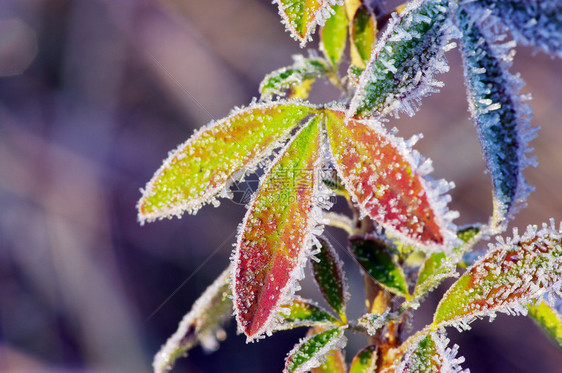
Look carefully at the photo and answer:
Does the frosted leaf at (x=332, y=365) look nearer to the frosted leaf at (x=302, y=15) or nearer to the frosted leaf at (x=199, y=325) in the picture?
the frosted leaf at (x=199, y=325)

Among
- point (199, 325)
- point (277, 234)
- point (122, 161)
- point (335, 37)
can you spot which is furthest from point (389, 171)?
point (122, 161)

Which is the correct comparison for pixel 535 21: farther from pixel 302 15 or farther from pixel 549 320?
pixel 549 320

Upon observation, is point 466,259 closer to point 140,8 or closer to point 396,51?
point 396,51

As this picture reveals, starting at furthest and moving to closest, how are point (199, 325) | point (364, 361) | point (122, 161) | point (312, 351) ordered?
point (122, 161)
point (199, 325)
point (364, 361)
point (312, 351)

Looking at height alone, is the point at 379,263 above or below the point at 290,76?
below

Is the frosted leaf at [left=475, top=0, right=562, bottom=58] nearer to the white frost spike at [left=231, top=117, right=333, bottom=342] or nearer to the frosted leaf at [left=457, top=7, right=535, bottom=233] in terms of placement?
the frosted leaf at [left=457, top=7, right=535, bottom=233]

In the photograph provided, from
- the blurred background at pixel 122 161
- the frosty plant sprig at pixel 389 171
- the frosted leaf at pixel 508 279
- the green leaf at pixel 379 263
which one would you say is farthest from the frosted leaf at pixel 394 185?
the blurred background at pixel 122 161

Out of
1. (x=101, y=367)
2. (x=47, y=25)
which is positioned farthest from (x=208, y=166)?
(x=47, y=25)
